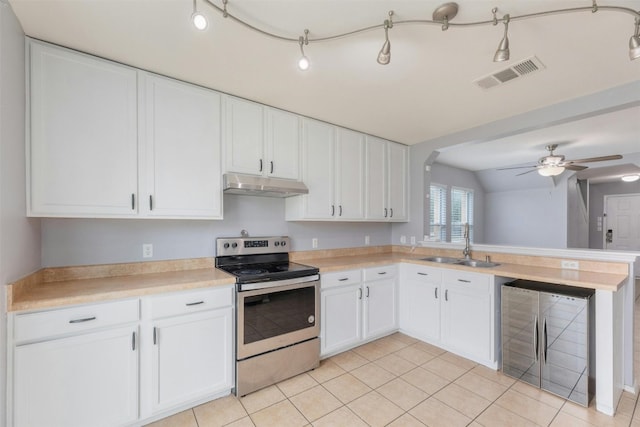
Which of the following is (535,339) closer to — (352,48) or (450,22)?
(450,22)

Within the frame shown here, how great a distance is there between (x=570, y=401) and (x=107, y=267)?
11.8 ft

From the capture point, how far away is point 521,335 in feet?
7.80

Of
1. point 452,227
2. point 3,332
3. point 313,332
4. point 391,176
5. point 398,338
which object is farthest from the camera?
point 452,227

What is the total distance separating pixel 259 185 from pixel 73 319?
4.79 ft

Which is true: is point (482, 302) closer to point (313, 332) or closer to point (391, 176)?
point (313, 332)

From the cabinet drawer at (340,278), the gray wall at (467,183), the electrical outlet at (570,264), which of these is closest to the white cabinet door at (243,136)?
the cabinet drawer at (340,278)

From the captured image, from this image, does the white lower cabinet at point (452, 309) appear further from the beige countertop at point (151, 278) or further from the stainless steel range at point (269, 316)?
the stainless steel range at point (269, 316)

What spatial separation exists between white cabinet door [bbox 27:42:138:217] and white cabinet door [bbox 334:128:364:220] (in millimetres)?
1925

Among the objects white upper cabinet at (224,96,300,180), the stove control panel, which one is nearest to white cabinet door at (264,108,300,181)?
white upper cabinet at (224,96,300,180)

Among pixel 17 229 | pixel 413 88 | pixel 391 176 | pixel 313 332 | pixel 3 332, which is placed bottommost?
pixel 313 332

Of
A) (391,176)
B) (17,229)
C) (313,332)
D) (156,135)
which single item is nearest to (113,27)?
(156,135)

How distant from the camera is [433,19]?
1518 mm

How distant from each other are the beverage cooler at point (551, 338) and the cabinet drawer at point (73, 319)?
9.56 ft

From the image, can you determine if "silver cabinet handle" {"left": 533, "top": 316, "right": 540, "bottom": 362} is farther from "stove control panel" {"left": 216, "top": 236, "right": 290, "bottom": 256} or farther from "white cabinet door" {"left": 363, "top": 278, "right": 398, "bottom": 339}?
"stove control panel" {"left": 216, "top": 236, "right": 290, "bottom": 256}
